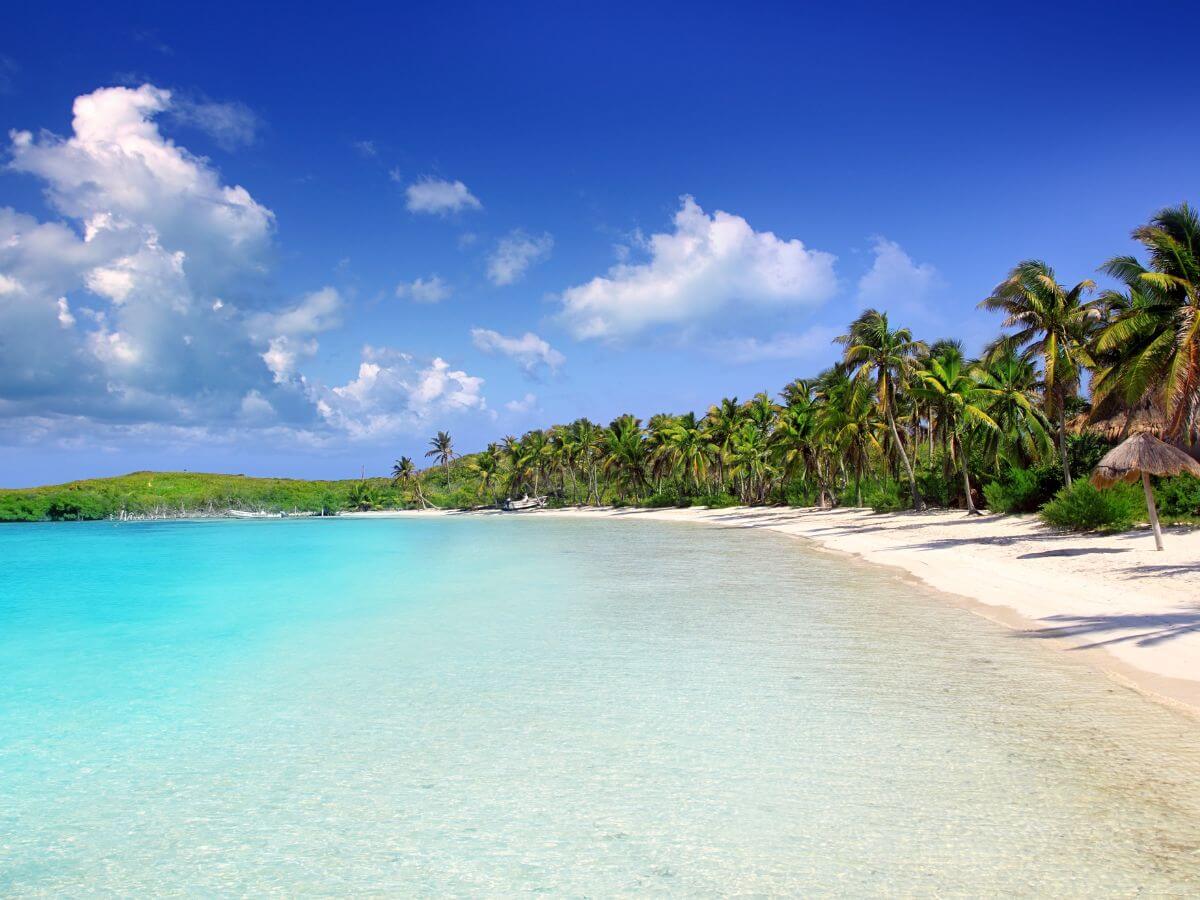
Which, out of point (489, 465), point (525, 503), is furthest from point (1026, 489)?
point (489, 465)

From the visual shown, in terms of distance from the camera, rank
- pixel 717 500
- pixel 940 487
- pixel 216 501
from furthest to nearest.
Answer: pixel 216 501 → pixel 717 500 → pixel 940 487

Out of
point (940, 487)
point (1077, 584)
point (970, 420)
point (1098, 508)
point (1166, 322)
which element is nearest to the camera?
point (1077, 584)

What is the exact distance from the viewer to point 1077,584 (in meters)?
12.7

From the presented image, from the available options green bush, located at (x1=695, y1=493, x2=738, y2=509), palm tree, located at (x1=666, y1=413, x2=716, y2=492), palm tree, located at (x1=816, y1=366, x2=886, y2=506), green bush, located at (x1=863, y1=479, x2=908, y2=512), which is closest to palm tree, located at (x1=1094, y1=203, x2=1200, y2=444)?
palm tree, located at (x1=816, y1=366, x2=886, y2=506)

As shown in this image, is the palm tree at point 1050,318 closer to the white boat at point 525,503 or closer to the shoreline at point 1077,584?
the shoreline at point 1077,584

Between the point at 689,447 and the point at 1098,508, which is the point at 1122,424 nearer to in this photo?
the point at 1098,508

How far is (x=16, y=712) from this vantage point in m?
8.34

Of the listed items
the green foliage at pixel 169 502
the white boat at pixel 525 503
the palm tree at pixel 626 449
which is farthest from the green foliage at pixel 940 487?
the green foliage at pixel 169 502

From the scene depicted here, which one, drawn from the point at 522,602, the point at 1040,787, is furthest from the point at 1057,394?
the point at 1040,787

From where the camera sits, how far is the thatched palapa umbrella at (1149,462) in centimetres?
1468

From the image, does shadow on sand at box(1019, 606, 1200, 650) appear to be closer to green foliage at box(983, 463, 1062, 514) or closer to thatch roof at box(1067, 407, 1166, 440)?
thatch roof at box(1067, 407, 1166, 440)

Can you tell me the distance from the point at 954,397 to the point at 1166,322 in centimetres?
1517

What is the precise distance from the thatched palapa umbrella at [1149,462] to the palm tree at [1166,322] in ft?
1.73

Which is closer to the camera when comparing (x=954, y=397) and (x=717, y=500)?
(x=954, y=397)
